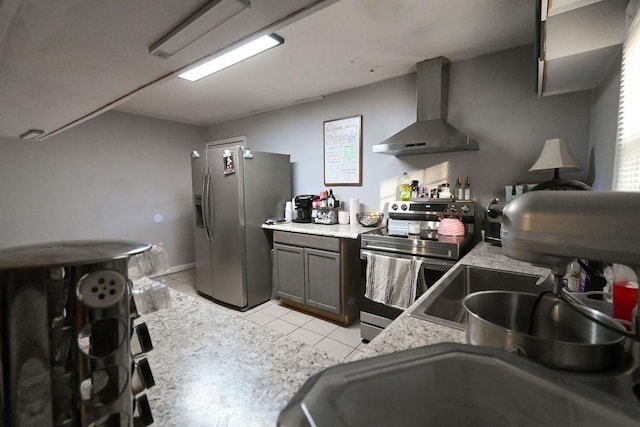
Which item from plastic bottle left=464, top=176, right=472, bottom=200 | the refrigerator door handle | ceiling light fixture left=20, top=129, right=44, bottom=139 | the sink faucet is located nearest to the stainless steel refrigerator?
the refrigerator door handle

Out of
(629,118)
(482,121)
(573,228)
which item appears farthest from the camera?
(482,121)

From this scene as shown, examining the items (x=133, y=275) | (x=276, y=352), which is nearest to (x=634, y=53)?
(x=276, y=352)

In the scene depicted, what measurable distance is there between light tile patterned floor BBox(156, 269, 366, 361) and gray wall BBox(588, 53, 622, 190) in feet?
6.43

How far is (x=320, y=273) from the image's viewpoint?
267 centimetres

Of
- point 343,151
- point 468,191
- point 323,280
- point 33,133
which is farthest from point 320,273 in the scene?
point 33,133

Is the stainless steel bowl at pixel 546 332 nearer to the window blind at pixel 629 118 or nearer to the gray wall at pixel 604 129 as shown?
the window blind at pixel 629 118

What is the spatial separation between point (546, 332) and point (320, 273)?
204cm

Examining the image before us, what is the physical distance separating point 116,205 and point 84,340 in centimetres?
418

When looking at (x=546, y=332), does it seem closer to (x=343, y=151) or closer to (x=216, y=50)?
(x=216, y=50)

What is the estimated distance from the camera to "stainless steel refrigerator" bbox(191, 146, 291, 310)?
2992mm

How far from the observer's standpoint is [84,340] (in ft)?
1.13

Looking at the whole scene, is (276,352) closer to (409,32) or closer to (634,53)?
(634,53)

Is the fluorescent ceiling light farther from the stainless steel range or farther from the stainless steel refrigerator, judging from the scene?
the stainless steel range

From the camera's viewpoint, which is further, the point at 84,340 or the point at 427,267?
the point at 427,267
